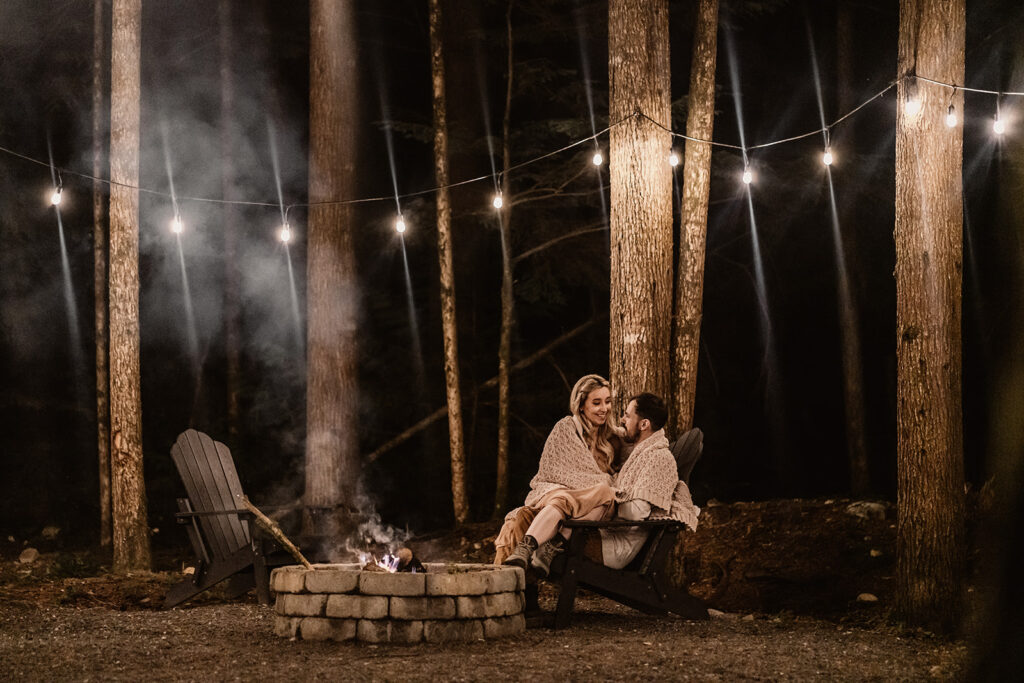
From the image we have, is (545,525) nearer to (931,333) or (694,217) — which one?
(931,333)

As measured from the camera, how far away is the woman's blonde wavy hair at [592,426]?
581cm

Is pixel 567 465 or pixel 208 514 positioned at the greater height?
pixel 567 465

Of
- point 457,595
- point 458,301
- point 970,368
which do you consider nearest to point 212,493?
point 457,595

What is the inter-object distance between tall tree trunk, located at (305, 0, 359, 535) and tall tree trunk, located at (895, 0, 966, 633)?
5673mm

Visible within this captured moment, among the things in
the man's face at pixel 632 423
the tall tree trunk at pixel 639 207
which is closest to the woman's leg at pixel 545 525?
the man's face at pixel 632 423

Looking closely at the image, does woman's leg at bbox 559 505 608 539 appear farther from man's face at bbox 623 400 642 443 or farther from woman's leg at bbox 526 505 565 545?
man's face at bbox 623 400 642 443

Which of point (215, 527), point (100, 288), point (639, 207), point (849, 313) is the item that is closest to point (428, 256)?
point (100, 288)

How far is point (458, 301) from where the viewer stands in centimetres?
1225

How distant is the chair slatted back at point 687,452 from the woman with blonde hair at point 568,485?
0.34 metres

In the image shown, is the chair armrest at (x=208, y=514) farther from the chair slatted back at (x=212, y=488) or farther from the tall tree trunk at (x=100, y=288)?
the tall tree trunk at (x=100, y=288)

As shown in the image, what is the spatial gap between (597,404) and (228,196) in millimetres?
9111

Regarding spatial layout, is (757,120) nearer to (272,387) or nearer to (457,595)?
(272,387)

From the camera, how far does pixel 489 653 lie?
4.50 m

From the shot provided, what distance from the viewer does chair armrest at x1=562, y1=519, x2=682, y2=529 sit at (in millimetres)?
5203
